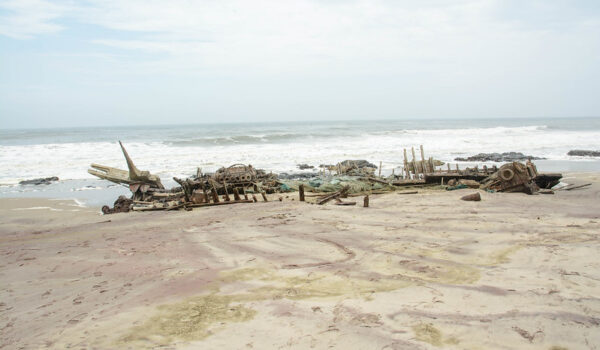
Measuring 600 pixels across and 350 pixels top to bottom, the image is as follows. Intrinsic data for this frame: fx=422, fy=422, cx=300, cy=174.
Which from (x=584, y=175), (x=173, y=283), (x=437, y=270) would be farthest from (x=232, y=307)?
(x=584, y=175)

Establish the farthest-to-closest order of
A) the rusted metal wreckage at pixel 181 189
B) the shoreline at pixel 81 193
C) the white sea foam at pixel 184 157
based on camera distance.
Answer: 1. the white sea foam at pixel 184 157
2. the shoreline at pixel 81 193
3. the rusted metal wreckage at pixel 181 189

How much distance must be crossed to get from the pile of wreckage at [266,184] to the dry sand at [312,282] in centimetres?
301

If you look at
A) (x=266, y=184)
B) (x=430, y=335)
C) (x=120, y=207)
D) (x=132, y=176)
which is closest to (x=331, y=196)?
(x=266, y=184)

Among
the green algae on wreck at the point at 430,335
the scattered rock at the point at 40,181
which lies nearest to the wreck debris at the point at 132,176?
the scattered rock at the point at 40,181

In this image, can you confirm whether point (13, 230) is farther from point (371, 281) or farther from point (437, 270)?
point (437, 270)

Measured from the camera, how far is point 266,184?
17.9 meters

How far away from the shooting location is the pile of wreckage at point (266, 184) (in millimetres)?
14633

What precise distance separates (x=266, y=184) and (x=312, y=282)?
11.8 meters

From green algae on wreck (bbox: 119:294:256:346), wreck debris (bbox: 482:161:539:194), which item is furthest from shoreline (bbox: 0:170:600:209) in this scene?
green algae on wreck (bbox: 119:294:256:346)

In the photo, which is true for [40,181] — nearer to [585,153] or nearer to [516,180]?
[516,180]

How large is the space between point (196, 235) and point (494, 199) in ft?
31.1

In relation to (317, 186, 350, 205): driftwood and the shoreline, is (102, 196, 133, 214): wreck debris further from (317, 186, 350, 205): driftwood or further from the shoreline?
(317, 186, 350, 205): driftwood

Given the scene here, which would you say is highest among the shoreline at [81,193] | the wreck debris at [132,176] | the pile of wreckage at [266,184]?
the wreck debris at [132,176]

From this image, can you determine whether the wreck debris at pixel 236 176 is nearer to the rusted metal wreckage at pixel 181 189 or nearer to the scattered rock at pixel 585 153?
the rusted metal wreckage at pixel 181 189
